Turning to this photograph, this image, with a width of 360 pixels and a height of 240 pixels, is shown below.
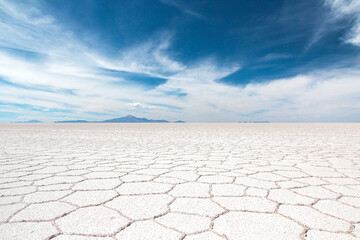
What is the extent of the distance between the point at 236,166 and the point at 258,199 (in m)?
0.95

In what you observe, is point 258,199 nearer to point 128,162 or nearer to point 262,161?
point 262,161

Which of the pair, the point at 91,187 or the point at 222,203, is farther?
the point at 91,187

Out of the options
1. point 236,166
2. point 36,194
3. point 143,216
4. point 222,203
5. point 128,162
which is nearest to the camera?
point 143,216

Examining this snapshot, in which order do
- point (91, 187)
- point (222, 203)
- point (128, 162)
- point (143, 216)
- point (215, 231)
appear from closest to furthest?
point (215, 231), point (143, 216), point (222, 203), point (91, 187), point (128, 162)

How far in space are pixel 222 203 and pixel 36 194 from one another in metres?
1.11

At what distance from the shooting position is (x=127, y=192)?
1464 millimetres

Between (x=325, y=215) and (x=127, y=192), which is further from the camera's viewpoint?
(x=127, y=192)

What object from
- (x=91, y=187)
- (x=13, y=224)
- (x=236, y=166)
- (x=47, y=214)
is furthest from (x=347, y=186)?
(x=13, y=224)

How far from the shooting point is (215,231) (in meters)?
0.96

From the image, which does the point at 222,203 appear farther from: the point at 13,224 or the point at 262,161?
the point at 262,161

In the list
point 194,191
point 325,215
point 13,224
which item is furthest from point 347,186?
point 13,224

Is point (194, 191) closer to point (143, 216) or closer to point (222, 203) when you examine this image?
point (222, 203)

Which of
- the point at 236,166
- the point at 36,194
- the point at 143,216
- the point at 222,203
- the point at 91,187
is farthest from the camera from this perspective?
the point at 236,166

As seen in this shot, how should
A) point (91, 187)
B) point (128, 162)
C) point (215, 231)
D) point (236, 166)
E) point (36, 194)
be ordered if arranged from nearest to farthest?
point (215, 231), point (36, 194), point (91, 187), point (236, 166), point (128, 162)
